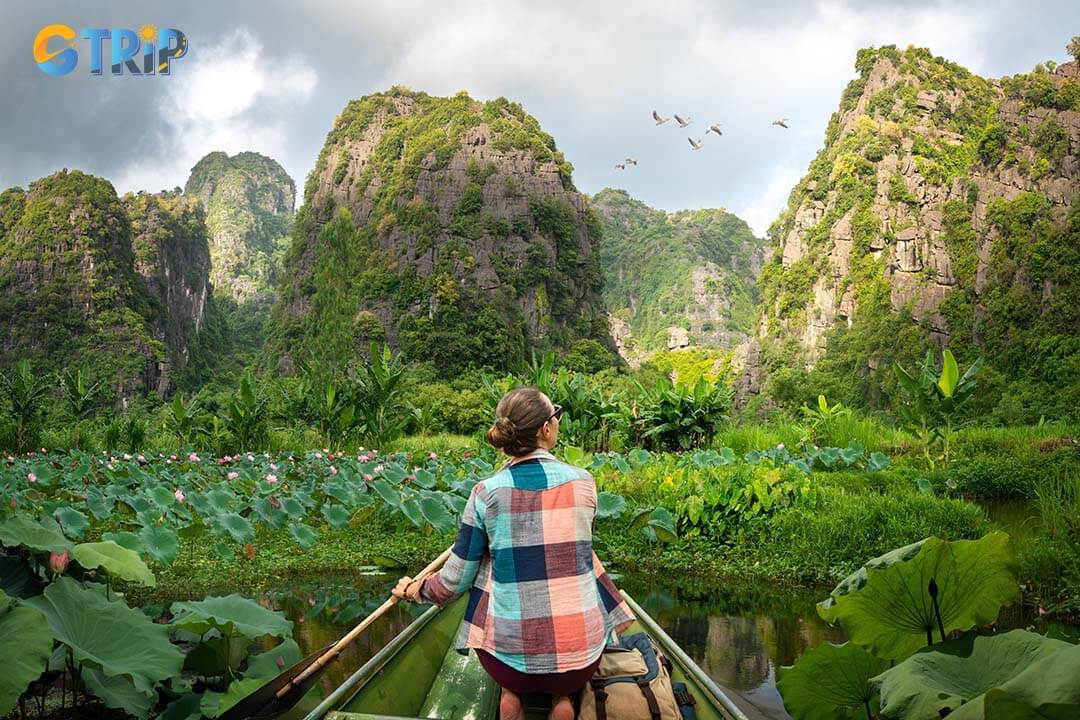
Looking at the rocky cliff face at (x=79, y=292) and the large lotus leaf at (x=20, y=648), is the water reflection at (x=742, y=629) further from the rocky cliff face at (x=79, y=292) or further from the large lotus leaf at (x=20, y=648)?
the rocky cliff face at (x=79, y=292)

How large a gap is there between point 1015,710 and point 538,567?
123cm

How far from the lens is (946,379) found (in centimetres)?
859

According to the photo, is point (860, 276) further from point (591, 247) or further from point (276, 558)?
point (276, 558)

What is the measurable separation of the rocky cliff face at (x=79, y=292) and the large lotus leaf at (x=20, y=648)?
2053 inches

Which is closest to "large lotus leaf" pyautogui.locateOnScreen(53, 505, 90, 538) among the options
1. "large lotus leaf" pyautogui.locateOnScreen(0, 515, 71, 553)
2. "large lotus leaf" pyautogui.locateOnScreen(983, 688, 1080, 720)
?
"large lotus leaf" pyautogui.locateOnScreen(0, 515, 71, 553)

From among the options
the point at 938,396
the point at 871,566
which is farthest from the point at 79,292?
the point at 871,566

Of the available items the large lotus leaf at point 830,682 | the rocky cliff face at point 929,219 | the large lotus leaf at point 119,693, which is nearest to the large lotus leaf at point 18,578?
the large lotus leaf at point 119,693

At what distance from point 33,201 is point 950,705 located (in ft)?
219

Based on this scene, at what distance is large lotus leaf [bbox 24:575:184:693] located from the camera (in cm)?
186

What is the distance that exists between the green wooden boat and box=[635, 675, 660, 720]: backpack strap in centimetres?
19

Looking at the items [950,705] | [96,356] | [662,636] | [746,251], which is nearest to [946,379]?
[662,636]

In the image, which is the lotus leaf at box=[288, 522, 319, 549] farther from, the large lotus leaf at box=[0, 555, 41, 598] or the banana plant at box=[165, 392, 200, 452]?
the banana plant at box=[165, 392, 200, 452]

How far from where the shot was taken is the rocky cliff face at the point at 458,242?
154 feet

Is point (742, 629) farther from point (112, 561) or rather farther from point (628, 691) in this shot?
point (112, 561)
